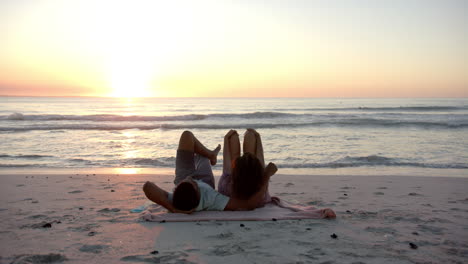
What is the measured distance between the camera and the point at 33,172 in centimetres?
848

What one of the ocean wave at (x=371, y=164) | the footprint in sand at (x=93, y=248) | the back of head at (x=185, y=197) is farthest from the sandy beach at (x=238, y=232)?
the ocean wave at (x=371, y=164)

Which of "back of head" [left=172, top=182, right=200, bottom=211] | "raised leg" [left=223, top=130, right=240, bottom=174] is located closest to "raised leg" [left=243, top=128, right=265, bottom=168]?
"raised leg" [left=223, top=130, right=240, bottom=174]

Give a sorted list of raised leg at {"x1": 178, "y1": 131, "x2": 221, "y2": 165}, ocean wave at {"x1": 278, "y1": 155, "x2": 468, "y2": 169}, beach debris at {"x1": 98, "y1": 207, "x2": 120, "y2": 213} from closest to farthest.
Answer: raised leg at {"x1": 178, "y1": 131, "x2": 221, "y2": 165}
beach debris at {"x1": 98, "y1": 207, "x2": 120, "y2": 213}
ocean wave at {"x1": 278, "y1": 155, "x2": 468, "y2": 169}

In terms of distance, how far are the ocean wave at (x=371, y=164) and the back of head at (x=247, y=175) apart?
5286 millimetres

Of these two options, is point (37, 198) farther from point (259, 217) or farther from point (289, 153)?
point (289, 153)

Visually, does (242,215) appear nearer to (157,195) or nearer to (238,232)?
(238,232)

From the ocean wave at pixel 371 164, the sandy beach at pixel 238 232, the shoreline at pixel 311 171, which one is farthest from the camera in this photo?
the ocean wave at pixel 371 164

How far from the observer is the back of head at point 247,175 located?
4.03 metres

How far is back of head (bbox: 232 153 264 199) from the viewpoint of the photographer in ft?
13.2

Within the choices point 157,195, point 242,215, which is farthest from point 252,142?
point 157,195

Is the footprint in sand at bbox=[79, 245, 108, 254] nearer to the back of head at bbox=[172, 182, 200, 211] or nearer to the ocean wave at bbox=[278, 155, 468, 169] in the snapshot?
the back of head at bbox=[172, 182, 200, 211]

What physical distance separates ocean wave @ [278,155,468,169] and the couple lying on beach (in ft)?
16.0

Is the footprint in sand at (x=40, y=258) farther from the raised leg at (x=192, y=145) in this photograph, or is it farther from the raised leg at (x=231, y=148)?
the raised leg at (x=231, y=148)

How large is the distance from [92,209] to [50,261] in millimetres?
1729
